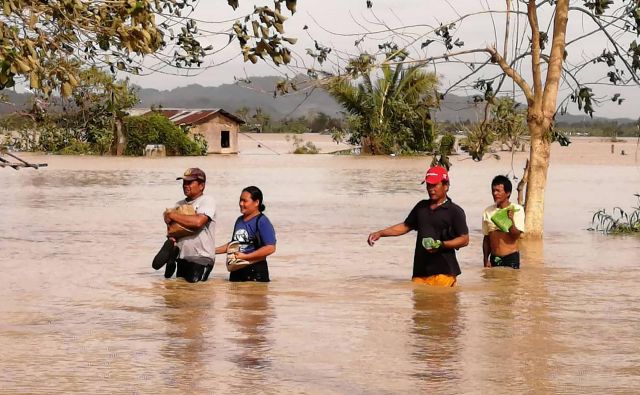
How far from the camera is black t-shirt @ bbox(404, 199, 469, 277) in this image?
10.9m

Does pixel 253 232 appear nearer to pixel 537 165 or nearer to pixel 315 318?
pixel 315 318

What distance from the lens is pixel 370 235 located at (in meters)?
11.0

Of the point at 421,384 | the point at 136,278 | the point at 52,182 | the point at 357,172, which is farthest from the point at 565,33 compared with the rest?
the point at 357,172

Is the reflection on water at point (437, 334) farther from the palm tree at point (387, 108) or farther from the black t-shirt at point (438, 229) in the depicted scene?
the palm tree at point (387, 108)

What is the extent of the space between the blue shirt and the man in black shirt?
0.96 meters

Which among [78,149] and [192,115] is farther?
[192,115]

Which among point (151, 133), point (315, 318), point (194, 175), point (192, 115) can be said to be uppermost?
point (192, 115)

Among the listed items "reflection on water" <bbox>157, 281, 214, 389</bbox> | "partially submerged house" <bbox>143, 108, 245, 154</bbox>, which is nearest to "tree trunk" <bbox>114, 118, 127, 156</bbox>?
"partially submerged house" <bbox>143, 108, 245, 154</bbox>

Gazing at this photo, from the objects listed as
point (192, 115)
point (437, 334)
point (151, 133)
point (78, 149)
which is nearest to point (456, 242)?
point (437, 334)

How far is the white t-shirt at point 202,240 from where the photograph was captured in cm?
1162

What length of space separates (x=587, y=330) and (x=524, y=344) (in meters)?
1.13

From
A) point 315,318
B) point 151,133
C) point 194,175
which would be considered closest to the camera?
point 315,318

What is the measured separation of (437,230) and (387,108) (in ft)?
135

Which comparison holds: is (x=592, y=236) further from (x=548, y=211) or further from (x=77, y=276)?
(x=77, y=276)
